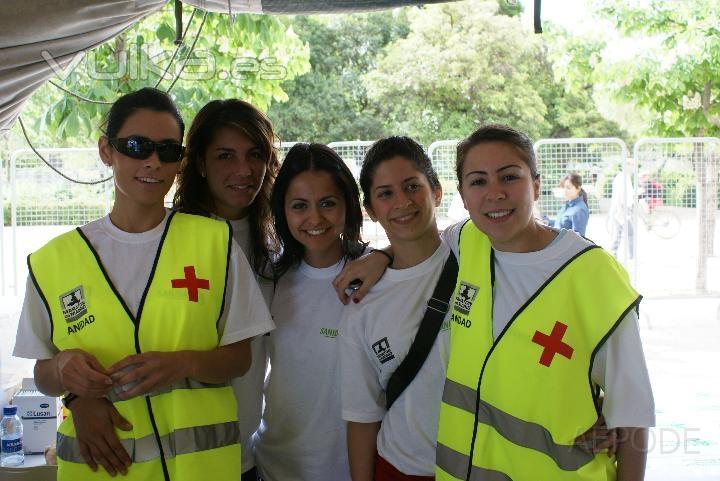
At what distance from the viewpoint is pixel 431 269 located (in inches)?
81.2

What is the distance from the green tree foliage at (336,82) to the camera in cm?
1831

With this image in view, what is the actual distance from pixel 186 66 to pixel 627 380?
163 inches

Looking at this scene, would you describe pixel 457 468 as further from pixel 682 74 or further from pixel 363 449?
pixel 682 74

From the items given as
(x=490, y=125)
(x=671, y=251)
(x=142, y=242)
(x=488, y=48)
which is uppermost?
(x=488, y=48)

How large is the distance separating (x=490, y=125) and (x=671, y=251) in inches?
302

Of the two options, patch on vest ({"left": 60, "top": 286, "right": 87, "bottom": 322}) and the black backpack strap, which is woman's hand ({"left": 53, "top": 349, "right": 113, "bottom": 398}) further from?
the black backpack strap

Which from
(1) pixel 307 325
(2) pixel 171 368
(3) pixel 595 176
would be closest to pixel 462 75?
(3) pixel 595 176

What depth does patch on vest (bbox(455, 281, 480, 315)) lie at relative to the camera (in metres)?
1.86

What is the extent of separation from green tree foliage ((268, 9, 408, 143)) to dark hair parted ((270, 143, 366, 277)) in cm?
1567

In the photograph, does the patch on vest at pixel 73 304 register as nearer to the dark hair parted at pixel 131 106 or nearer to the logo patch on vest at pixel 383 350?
the dark hair parted at pixel 131 106

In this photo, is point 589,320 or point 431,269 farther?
point 431,269

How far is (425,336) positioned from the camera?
1943 mm

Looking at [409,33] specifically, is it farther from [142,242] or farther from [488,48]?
[142,242]

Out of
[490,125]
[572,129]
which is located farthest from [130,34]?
[572,129]
